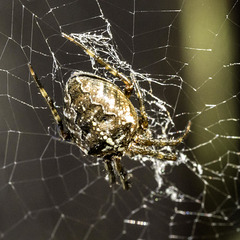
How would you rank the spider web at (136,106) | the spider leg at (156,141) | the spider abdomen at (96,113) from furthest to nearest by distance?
the spider web at (136,106) < the spider leg at (156,141) < the spider abdomen at (96,113)

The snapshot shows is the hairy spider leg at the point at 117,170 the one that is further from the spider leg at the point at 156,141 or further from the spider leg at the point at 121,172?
the spider leg at the point at 156,141

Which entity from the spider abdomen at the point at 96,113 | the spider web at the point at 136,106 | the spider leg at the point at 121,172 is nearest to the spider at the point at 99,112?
the spider abdomen at the point at 96,113

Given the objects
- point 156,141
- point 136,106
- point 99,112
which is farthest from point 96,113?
point 136,106

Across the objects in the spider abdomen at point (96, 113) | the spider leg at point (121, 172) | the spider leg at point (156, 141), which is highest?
the spider abdomen at point (96, 113)

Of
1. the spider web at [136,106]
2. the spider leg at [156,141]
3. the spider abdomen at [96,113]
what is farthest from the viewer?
the spider web at [136,106]

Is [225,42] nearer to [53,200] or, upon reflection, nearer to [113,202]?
[113,202]

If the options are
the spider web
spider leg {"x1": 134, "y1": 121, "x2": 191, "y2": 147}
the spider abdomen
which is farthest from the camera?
the spider web

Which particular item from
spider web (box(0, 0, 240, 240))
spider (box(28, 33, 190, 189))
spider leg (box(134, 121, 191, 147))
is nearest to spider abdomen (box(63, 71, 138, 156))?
spider (box(28, 33, 190, 189))

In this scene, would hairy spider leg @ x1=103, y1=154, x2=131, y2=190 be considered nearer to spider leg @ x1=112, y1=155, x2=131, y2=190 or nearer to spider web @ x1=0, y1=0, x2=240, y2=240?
spider leg @ x1=112, y1=155, x2=131, y2=190
